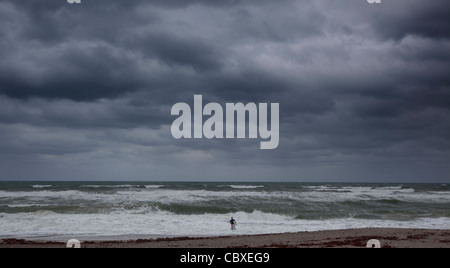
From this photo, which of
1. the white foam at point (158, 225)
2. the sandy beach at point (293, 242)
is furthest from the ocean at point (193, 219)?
the sandy beach at point (293, 242)

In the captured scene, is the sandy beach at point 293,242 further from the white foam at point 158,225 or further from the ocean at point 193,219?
the white foam at point 158,225

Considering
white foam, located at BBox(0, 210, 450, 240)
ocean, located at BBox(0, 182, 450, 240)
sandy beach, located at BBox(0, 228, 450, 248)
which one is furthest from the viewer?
ocean, located at BBox(0, 182, 450, 240)

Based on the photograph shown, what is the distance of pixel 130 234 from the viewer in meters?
16.1

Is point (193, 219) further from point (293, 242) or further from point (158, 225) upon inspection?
point (293, 242)

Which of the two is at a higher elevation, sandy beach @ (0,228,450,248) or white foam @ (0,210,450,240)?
sandy beach @ (0,228,450,248)

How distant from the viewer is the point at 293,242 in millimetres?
13336

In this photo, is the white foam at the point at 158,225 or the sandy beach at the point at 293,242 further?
the white foam at the point at 158,225

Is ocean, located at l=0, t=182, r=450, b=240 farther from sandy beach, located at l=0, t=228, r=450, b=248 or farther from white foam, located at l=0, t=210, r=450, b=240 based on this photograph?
sandy beach, located at l=0, t=228, r=450, b=248

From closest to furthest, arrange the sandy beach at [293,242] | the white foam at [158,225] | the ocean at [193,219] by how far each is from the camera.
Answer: the sandy beach at [293,242]
the white foam at [158,225]
the ocean at [193,219]

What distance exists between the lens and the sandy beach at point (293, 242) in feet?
41.1

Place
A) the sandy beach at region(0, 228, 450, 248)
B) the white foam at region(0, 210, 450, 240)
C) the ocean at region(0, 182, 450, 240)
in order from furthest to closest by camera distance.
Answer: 1. the ocean at region(0, 182, 450, 240)
2. the white foam at region(0, 210, 450, 240)
3. the sandy beach at region(0, 228, 450, 248)

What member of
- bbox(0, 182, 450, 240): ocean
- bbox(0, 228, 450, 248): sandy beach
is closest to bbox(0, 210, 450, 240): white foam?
bbox(0, 182, 450, 240): ocean

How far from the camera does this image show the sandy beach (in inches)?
493
